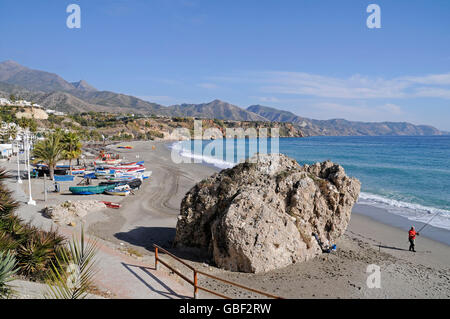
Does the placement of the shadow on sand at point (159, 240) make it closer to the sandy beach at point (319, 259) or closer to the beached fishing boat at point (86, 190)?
the sandy beach at point (319, 259)

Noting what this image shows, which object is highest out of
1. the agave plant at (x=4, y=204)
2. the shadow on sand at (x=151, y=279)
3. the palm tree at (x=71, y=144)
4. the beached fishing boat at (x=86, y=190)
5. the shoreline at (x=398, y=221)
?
the palm tree at (x=71, y=144)

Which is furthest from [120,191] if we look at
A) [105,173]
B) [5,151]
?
[5,151]

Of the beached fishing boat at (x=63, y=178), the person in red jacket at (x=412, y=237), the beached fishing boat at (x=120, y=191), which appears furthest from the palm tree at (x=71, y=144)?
the person in red jacket at (x=412, y=237)

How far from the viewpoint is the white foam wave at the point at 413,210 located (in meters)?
19.3

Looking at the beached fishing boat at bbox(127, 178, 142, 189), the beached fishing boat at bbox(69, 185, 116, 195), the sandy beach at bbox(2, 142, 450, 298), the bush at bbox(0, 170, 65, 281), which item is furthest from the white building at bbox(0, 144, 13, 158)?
the bush at bbox(0, 170, 65, 281)

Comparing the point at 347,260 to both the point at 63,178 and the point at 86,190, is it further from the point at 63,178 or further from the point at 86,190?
the point at 63,178

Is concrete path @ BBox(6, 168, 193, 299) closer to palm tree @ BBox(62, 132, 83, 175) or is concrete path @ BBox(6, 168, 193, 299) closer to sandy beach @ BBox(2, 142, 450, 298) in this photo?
sandy beach @ BBox(2, 142, 450, 298)

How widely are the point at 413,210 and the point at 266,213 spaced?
16658 mm

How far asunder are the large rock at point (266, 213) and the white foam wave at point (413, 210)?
9251 mm

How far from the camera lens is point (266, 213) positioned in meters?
10.7

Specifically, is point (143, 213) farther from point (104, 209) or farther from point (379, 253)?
point (379, 253)

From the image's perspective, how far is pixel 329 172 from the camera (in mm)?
14281

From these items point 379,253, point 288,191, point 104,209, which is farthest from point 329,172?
point 104,209

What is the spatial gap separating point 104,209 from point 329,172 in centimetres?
1369
